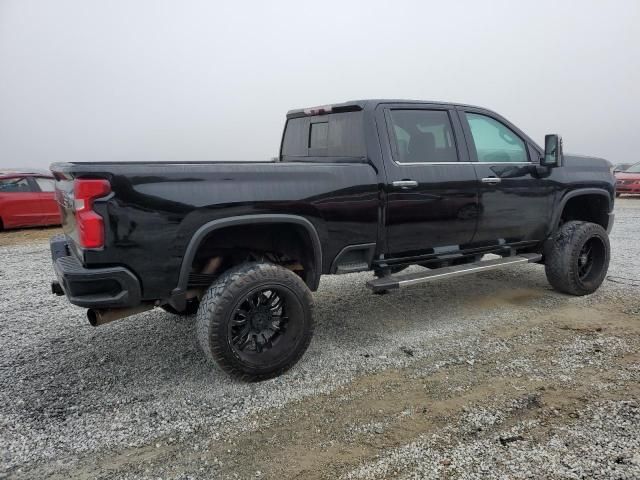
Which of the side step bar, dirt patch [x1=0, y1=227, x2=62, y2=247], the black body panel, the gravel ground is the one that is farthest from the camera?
dirt patch [x1=0, y1=227, x2=62, y2=247]

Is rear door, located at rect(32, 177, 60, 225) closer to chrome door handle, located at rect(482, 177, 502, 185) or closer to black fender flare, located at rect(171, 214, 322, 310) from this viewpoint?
black fender flare, located at rect(171, 214, 322, 310)

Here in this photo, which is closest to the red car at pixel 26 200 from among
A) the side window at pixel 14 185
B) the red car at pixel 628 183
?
the side window at pixel 14 185

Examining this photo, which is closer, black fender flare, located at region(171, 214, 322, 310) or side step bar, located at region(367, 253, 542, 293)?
black fender flare, located at region(171, 214, 322, 310)

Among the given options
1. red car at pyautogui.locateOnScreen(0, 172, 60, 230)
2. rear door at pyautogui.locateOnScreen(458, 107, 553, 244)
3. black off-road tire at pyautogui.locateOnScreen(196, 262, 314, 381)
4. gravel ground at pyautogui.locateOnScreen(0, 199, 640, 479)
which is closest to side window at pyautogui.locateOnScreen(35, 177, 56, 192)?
red car at pyautogui.locateOnScreen(0, 172, 60, 230)

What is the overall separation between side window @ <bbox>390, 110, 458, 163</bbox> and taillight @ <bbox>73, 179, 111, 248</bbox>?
2.28m

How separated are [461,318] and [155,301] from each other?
2.86 metres

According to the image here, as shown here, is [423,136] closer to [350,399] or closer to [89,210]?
[350,399]

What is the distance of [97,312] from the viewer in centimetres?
323

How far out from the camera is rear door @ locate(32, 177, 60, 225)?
11.3m

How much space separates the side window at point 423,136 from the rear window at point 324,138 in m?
0.33

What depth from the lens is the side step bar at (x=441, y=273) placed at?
12.8ft

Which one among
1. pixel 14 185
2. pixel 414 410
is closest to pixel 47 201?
pixel 14 185

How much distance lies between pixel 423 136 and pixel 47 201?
1007cm

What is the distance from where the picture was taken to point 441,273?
4258 millimetres
